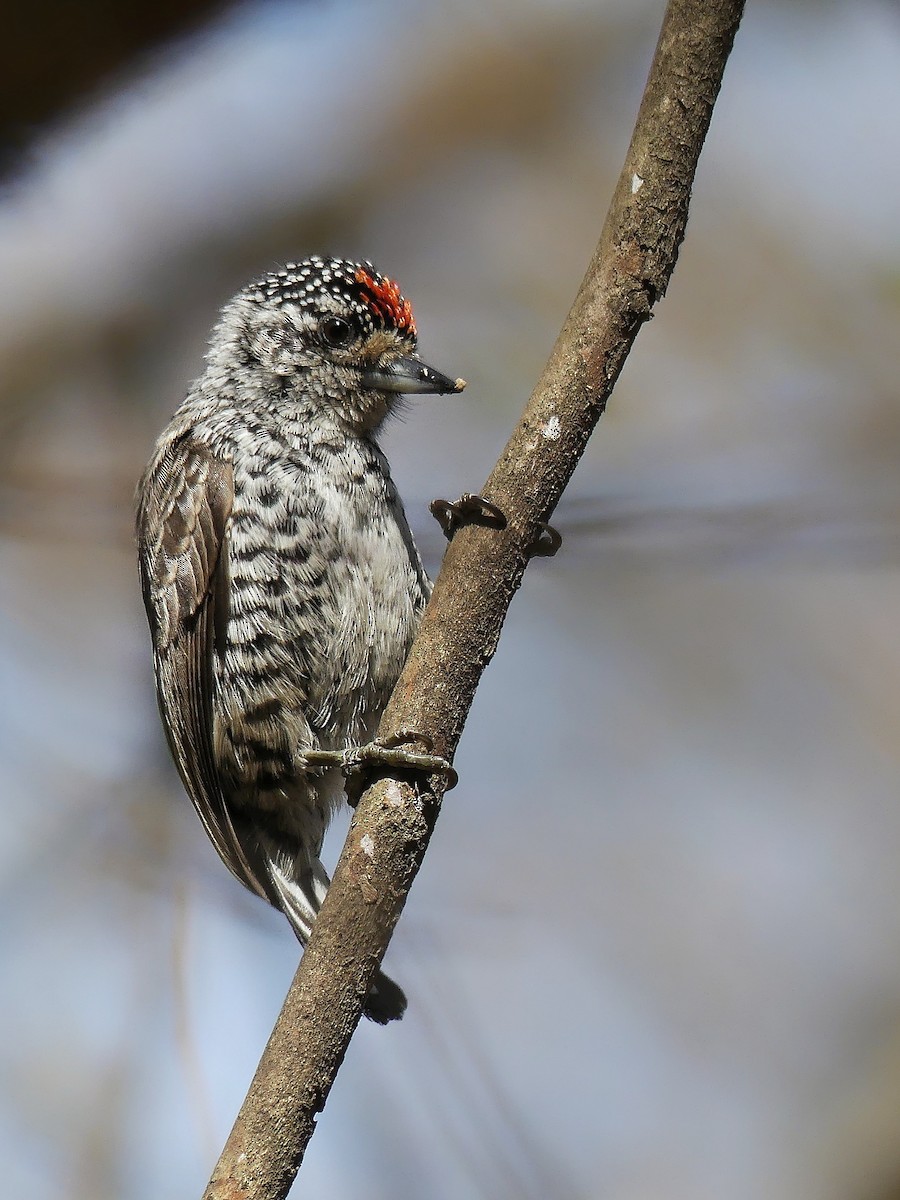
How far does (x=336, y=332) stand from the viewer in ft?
11.6

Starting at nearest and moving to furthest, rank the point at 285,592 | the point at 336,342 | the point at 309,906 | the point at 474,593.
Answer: the point at 474,593, the point at 285,592, the point at 309,906, the point at 336,342

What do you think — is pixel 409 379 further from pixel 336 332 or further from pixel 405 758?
pixel 405 758

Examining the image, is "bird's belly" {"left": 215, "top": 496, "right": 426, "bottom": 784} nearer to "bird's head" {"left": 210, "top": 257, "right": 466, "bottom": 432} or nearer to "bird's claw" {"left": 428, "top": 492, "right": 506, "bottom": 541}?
"bird's head" {"left": 210, "top": 257, "right": 466, "bottom": 432}

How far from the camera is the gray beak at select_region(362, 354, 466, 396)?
3350mm

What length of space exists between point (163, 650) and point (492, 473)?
4.61ft

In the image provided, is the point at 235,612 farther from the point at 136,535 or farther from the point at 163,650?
the point at 136,535

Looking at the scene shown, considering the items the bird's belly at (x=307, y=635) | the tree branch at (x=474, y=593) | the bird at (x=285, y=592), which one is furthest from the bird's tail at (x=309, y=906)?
the tree branch at (x=474, y=593)

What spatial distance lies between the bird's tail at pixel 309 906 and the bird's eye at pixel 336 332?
1.49 meters

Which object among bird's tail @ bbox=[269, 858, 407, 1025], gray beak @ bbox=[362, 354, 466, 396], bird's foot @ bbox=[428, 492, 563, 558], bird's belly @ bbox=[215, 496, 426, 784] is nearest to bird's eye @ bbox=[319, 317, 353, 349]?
gray beak @ bbox=[362, 354, 466, 396]

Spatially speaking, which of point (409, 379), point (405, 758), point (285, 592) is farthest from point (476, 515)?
point (409, 379)

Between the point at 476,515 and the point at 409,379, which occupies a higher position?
the point at 409,379

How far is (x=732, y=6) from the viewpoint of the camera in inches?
84.4

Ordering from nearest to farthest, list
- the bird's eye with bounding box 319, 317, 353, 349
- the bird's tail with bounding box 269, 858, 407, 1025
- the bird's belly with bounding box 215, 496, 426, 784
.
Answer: the bird's tail with bounding box 269, 858, 407, 1025 < the bird's belly with bounding box 215, 496, 426, 784 < the bird's eye with bounding box 319, 317, 353, 349

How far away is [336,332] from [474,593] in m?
1.50
